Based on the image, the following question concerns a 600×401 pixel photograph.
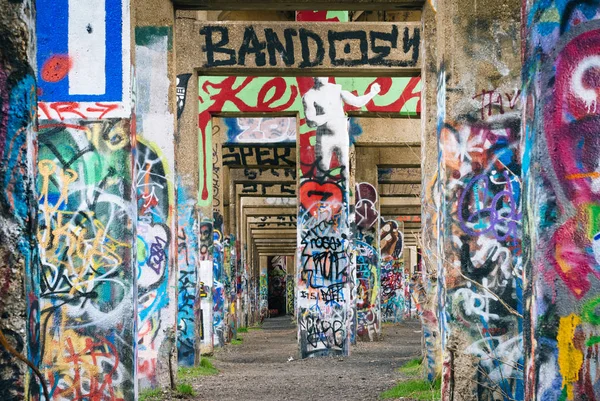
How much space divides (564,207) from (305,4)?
7149mm

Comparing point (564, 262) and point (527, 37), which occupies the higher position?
point (527, 37)

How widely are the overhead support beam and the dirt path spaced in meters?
4.77

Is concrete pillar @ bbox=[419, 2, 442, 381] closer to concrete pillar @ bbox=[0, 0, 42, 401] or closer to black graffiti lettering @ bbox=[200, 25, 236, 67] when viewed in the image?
black graffiti lettering @ bbox=[200, 25, 236, 67]

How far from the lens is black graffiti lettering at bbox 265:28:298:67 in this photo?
15.0 m

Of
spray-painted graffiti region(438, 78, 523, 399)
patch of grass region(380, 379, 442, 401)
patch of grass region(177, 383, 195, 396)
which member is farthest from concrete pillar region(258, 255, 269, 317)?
spray-painted graffiti region(438, 78, 523, 399)

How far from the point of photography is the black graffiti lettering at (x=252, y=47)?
49.2ft

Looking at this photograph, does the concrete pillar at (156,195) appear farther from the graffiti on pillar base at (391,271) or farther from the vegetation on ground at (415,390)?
the graffiti on pillar base at (391,271)

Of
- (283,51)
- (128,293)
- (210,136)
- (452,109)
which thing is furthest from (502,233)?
(210,136)

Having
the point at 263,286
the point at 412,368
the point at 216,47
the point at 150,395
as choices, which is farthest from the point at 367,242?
the point at 263,286

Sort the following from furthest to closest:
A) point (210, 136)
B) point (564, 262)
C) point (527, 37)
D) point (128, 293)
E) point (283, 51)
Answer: point (210, 136), point (283, 51), point (128, 293), point (527, 37), point (564, 262)

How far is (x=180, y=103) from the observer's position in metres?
15.3

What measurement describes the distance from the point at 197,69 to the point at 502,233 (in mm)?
7070

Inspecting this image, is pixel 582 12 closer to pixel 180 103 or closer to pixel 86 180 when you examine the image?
pixel 86 180


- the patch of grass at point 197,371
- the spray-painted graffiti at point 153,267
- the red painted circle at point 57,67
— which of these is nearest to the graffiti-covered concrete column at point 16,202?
the red painted circle at point 57,67
